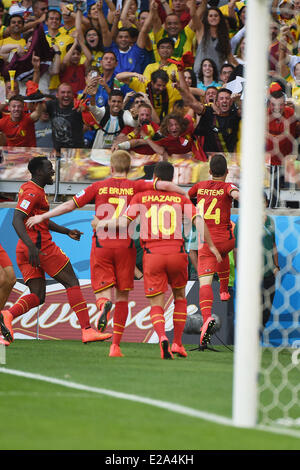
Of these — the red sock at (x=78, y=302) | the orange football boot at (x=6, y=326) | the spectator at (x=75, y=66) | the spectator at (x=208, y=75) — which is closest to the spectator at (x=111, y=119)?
the spectator at (x=208, y=75)

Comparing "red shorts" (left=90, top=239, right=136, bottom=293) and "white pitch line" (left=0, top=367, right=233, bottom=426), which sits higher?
"red shorts" (left=90, top=239, right=136, bottom=293)

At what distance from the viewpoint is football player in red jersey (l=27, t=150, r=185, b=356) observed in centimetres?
888

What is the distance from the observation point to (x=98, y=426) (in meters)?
4.64

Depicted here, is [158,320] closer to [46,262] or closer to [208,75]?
[46,262]

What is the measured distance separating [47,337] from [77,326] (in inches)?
16.4

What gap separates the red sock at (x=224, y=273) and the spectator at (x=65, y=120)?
3.70 metres

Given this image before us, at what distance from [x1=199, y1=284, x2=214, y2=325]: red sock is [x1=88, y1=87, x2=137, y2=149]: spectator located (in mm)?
3805

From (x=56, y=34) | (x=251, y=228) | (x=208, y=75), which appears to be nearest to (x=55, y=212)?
(x=251, y=228)

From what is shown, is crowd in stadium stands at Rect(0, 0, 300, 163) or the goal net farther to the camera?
crowd in stadium stands at Rect(0, 0, 300, 163)

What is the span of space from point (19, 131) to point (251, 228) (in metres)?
9.20

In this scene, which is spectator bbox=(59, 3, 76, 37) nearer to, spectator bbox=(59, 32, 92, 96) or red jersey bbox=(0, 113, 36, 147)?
spectator bbox=(59, 32, 92, 96)

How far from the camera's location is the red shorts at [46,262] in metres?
9.73

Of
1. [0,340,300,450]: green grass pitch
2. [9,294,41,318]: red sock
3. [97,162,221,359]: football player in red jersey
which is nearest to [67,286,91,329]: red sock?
[9,294,41,318]: red sock
